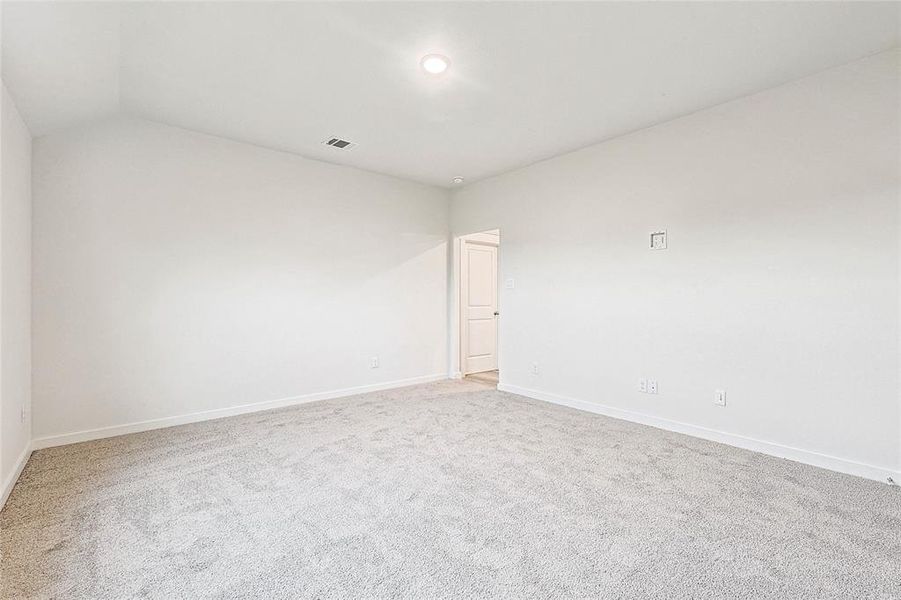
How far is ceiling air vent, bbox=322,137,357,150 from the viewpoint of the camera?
376 cm

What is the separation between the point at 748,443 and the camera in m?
2.94

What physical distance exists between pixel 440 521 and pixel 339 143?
10.6 feet

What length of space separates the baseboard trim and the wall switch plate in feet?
10.3

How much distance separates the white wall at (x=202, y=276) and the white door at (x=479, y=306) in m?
0.94

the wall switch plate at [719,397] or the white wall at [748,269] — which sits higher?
the white wall at [748,269]

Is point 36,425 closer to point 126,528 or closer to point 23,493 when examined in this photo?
point 23,493

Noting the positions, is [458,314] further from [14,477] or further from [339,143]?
[14,477]

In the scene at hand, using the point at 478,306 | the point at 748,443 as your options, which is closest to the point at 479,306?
the point at 478,306

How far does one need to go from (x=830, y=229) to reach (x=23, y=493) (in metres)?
4.91

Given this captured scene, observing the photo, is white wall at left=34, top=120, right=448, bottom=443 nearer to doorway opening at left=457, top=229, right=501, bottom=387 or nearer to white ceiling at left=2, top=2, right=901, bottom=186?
white ceiling at left=2, top=2, right=901, bottom=186

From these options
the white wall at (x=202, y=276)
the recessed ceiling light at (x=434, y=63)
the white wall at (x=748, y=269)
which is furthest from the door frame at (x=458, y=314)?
the recessed ceiling light at (x=434, y=63)

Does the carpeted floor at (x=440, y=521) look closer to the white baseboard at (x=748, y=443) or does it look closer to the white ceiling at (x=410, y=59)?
the white baseboard at (x=748, y=443)

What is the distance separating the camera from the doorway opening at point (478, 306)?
224 inches

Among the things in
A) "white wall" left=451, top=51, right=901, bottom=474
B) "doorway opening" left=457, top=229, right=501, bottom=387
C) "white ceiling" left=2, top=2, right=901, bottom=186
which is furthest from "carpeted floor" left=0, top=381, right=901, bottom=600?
"doorway opening" left=457, top=229, right=501, bottom=387
